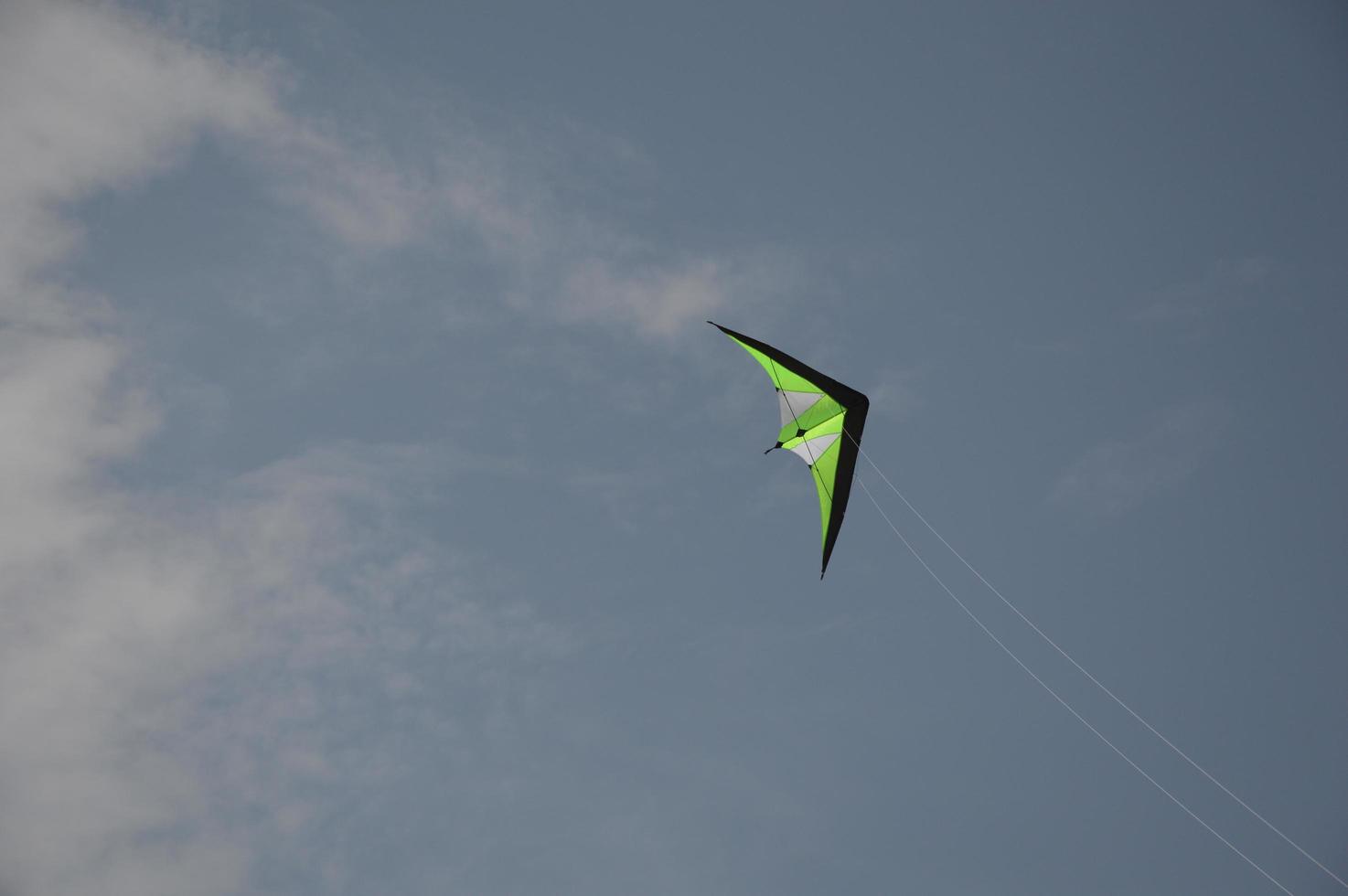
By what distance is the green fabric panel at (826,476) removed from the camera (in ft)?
56.0

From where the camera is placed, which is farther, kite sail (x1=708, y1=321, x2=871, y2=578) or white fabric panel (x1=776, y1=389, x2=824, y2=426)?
white fabric panel (x1=776, y1=389, x2=824, y2=426)

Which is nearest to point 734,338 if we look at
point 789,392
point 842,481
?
point 789,392

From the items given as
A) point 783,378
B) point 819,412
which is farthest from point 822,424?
point 783,378

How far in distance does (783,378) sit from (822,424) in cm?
121

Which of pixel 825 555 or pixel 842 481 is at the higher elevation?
pixel 842 481

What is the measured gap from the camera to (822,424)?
55.4 ft

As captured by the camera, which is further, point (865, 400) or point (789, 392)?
point (789, 392)

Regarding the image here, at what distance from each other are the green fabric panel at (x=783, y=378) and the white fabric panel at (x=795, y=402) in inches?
4.2

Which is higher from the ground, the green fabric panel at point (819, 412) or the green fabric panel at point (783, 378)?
the green fabric panel at point (783, 378)

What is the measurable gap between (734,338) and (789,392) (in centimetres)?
240

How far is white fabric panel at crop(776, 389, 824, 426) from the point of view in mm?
17000

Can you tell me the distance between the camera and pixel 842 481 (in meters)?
16.9

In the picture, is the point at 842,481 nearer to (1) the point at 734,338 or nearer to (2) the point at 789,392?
(2) the point at 789,392

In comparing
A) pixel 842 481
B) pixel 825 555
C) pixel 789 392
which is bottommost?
pixel 825 555
